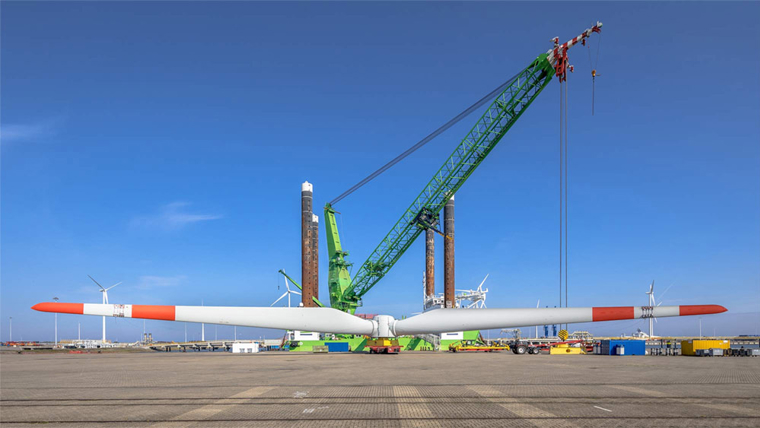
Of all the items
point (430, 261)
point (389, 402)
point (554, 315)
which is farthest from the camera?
point (430, 261)

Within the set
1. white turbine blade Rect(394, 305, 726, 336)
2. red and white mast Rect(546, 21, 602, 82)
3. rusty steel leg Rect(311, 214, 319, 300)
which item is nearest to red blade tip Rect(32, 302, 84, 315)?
white turbine blade Rect(394, 305, 726, 336)

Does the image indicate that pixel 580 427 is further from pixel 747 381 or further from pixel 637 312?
pixel 747 381

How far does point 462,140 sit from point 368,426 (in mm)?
65371

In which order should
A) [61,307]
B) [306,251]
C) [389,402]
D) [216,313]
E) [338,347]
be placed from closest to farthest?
[389,402]
[61,307]
[216,313]
[338,347]
[306,251]

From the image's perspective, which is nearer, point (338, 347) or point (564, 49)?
point (564, 49)

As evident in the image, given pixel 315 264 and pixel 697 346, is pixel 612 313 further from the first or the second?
pixel 315 264

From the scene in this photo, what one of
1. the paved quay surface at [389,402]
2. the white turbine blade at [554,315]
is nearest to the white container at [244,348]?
the paved quay surface at [389,402]

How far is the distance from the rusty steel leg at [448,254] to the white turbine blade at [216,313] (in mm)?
92631

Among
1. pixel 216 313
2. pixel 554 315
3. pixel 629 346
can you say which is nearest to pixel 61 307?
pixel 216 313

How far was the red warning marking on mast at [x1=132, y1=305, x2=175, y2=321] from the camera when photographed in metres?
18.4

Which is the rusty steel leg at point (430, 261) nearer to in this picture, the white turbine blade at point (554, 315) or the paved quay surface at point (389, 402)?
the paved quay surface at point (389, 402)

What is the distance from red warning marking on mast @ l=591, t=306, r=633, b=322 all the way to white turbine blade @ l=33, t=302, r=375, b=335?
33.2ft

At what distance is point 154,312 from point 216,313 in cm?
217

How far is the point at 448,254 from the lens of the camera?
376 ft
